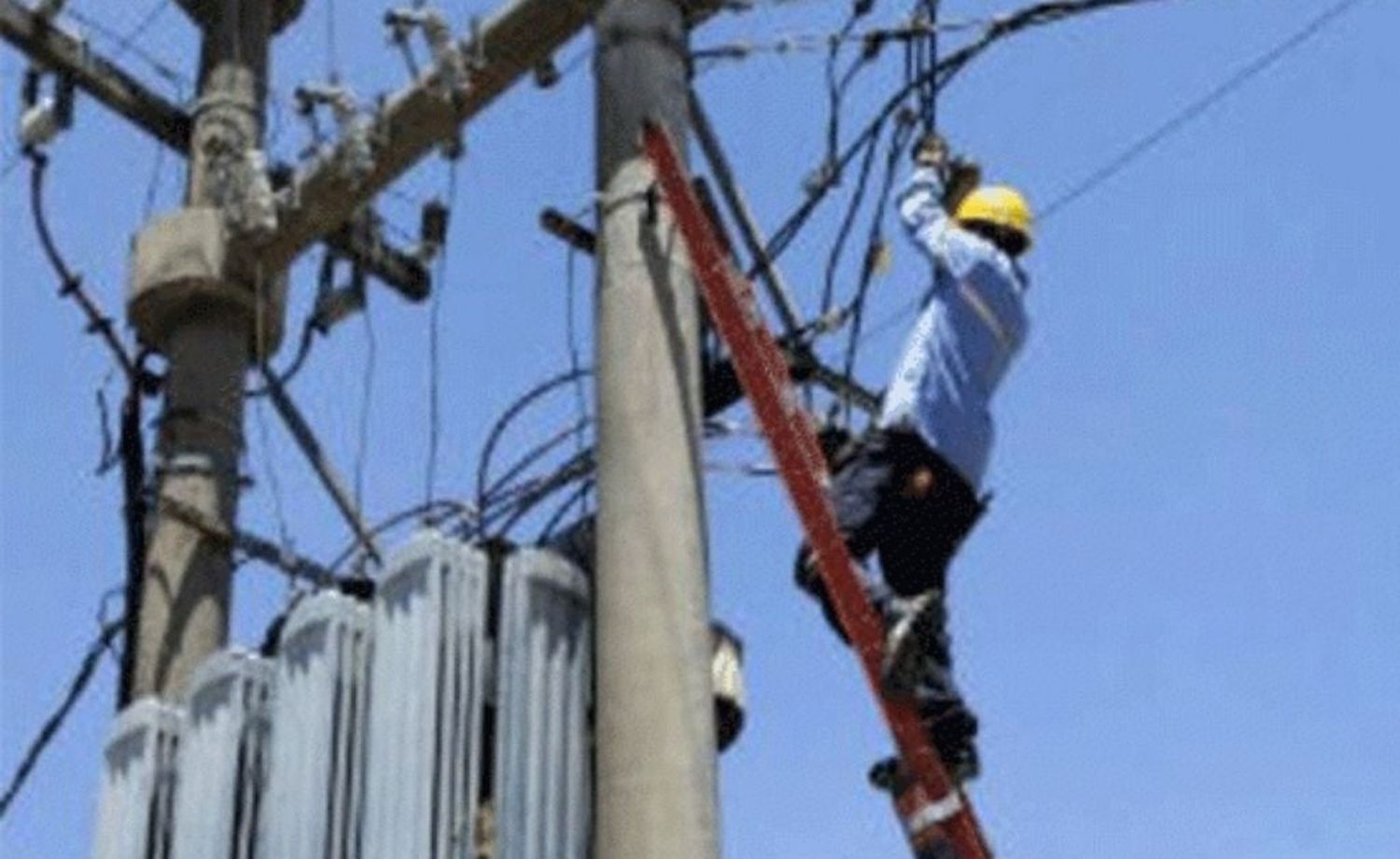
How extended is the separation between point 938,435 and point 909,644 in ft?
2.87

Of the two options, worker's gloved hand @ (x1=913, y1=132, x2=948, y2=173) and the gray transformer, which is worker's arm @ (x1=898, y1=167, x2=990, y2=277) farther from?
the gray transformer

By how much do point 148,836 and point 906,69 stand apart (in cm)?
345

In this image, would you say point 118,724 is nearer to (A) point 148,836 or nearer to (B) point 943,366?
(A) point 148,836

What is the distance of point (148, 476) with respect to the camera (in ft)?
36.9

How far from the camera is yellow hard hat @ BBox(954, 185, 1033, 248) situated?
8.97 m

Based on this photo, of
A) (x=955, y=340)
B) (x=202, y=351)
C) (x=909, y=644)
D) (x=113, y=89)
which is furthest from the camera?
(x=113, y=89)

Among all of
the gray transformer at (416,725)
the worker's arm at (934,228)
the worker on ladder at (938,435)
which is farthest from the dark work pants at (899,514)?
the gray transformer at (416,725)

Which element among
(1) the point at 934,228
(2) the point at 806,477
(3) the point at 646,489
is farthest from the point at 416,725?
(1) the point at 934,228

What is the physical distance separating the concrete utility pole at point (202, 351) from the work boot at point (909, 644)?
11.6 feet

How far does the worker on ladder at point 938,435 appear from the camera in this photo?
809cm

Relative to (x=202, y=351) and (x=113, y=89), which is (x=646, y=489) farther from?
(x=113, y=89)

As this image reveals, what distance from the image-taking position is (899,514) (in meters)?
8.45

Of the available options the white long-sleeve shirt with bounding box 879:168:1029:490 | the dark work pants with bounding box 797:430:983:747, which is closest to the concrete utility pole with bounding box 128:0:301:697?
the dark work pants with bounding box 797:430:983:747

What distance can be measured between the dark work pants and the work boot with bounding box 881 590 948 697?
33 cm
